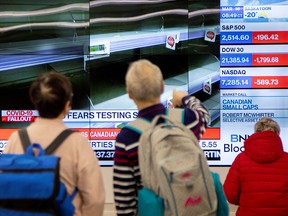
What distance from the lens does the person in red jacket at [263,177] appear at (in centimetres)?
357

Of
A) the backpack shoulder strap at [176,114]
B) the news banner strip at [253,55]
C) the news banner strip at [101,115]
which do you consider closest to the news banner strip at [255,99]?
the news banner strip at [253,55]

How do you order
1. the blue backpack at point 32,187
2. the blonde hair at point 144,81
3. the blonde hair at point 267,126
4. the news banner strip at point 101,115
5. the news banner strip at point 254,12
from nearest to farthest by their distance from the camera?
1. the blue backpack at point 32,187
2. the blonde hair at point 144,81
3. the blonde hair at point 267,126
4. the news banner strip at point 254,12
5. the news banner strip at point 101,115

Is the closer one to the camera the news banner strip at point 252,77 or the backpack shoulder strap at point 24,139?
the backpack shoulder strap at point 24,139

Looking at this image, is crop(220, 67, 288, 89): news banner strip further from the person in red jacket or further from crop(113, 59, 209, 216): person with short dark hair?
crop(113, 59, 209, 216): person with short dark hair

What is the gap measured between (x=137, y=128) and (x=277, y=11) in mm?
3749

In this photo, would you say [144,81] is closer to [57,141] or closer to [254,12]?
[57,141]

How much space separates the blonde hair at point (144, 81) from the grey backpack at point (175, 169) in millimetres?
147

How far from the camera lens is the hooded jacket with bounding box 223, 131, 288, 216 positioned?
11.7 feet

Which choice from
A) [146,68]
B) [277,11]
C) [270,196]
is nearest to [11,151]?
[146,68]

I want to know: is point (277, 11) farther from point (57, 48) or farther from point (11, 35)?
point (11, 35)

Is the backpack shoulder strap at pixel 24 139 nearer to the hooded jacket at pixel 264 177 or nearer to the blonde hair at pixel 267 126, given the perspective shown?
the hooded jacket at pixel 264 177

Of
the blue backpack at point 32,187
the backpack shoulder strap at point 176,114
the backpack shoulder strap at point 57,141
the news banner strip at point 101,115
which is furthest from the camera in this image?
the news banner strip at point 101,115

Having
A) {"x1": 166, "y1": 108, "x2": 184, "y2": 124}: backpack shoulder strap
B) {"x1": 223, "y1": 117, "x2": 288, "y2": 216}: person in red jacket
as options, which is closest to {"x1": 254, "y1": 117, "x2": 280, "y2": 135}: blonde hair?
{"x1": 223, "y1": 117, "x2": 288, "y2": 216}: person in red jacket

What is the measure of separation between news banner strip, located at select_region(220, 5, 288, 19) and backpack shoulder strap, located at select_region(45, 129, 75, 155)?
Answer: 3744 millimetres
